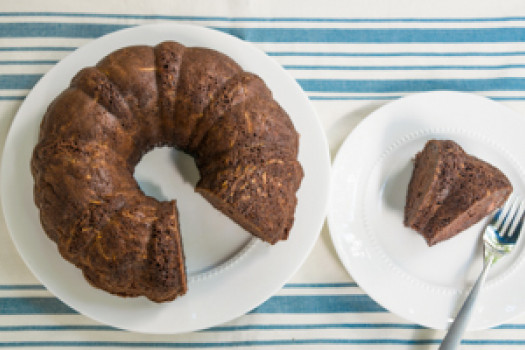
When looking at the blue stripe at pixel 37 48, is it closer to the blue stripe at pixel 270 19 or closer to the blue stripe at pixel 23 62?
the blue stripe at pixel 23 62

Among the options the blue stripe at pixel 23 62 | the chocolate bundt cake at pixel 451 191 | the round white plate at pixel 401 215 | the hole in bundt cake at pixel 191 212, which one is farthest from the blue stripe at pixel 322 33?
the hole in bundt cake at pixel 191 212

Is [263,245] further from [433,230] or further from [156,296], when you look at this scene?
[433,230]

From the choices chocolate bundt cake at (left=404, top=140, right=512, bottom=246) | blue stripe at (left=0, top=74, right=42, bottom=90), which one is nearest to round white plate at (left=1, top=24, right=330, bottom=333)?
blue stripe at (left=0, top=74, right=42, bottom=90)

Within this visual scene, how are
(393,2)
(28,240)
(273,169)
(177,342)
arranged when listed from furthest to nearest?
1. (393,2)
2. (177,342)
3. (28,240)
4. (273,169)

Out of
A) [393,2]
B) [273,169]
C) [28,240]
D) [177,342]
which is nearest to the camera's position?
[273,169]

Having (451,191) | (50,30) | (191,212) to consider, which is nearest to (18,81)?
(50,30)

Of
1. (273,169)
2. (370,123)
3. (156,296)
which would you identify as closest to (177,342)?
(156,296)

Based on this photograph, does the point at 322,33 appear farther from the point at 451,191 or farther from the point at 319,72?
the point at 451,191
